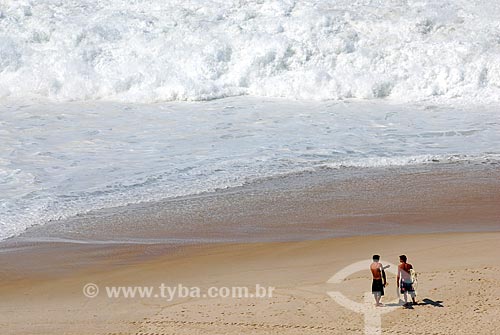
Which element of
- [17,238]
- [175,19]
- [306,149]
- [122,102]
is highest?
[175,19]

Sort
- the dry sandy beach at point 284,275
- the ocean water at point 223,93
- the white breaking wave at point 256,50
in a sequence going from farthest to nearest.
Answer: the white breaking wave at point 256,50
the ocean water at point 223,93
the dry sandy beach at point 284,275

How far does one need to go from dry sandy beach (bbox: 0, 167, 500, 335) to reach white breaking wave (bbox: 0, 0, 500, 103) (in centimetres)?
727

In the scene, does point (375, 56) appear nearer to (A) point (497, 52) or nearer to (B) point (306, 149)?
(A) point (497, 52)

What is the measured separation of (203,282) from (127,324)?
125 cm

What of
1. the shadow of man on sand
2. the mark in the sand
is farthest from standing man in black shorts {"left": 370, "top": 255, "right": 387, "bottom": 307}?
the mark in the sand

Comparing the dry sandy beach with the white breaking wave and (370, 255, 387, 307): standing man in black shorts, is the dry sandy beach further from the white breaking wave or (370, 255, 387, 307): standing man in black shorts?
the white breaking wave

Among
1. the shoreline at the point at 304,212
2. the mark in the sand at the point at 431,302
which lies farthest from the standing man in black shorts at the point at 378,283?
the shoreline at the point at 304,212

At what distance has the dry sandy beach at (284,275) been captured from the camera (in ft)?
25.2

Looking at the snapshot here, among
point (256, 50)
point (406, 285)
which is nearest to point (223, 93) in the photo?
point (256, 50)

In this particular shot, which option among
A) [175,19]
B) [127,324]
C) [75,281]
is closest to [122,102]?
[175,19]

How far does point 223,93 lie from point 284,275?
10.3m

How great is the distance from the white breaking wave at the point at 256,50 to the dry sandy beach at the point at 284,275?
7270 millimetres

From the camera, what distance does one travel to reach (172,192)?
1205 centimetres

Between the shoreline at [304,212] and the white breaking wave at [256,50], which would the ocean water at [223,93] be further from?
the shoreline at [304,212]
